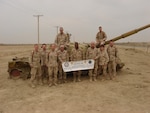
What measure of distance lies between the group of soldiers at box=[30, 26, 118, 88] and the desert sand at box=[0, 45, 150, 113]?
456 millimetres

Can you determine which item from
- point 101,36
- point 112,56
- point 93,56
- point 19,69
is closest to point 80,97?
point 93,56

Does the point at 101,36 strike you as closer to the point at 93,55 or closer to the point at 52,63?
the point at 93,55

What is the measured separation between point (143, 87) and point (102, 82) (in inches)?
74.5

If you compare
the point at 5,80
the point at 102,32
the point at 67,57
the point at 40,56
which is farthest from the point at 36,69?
the point at 102,32

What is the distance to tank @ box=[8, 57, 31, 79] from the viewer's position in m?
13.4

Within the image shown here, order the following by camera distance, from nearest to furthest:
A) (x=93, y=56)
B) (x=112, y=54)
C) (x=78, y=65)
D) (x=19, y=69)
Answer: (x=78, y=65) < (x=93, y=56) < (x=112, y=54) < (x=19, y=69)

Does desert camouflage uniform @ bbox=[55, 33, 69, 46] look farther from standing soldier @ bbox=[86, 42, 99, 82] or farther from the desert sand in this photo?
the desert sand

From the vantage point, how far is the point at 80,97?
384 inches

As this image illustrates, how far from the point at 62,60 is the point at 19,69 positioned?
3.00m

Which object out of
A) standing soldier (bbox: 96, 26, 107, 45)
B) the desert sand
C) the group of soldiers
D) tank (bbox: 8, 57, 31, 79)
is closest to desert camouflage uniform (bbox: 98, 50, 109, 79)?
the group of soldiers

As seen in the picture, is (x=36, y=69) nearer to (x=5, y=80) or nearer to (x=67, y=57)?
(x=67, y=57)

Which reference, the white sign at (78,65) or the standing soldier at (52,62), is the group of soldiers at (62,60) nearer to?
the standing soldier at (52,62)

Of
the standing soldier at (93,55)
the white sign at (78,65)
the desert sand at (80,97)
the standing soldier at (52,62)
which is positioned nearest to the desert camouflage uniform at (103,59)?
the standing soldier at (93,55)

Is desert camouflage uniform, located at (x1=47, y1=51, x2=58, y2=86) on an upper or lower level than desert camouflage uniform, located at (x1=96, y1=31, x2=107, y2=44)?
lower
